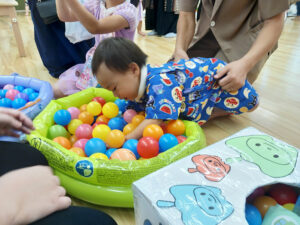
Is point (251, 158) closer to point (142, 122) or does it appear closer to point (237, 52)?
point (142, 122)

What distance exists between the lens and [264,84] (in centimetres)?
167

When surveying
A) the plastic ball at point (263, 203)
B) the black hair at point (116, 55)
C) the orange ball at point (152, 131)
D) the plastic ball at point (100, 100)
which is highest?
the black hair at point (116, 55)

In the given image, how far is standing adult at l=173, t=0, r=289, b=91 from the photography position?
1018 millimetres

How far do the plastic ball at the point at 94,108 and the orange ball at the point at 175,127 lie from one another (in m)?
0.35

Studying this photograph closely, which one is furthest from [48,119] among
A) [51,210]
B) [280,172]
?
[280,172]

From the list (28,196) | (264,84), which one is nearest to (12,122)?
(28,196)

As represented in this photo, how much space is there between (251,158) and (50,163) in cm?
64

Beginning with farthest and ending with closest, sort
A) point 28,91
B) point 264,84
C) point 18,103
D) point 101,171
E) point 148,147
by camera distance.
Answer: point 264,84, point 28,91, point 18,103, point 148,147, point 101,171

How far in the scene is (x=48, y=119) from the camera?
1.03 m

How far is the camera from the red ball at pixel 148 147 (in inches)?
33.3

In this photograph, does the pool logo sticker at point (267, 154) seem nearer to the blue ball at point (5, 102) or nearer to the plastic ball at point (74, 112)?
the plastic ball at point (74, 112)

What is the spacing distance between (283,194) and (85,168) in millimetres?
535

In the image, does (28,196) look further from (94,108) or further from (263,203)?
(94,108)

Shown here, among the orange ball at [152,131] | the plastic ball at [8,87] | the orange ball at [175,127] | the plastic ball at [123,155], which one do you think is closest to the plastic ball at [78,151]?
the plastic ball at [123,155]
